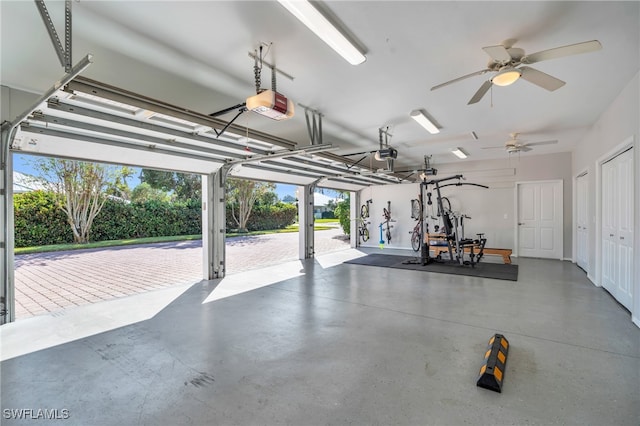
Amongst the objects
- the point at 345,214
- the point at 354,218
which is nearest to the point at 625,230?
the point at 354,218

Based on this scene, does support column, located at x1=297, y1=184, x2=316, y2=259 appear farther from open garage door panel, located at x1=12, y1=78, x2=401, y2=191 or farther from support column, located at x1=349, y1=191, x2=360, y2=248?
support column, located at x1=349, y1=191, x2=360, y2=248

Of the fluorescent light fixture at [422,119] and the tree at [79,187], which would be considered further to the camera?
the tree at [79,187]

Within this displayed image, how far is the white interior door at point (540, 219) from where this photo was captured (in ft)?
26.7

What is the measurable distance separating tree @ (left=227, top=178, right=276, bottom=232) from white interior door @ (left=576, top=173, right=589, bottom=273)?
14.4 meters

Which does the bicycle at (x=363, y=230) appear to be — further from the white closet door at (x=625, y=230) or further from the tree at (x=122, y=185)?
the tree at (x=122, y=185)

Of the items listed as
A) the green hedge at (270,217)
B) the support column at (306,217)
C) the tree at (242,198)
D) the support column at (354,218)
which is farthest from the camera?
the green hedge at (270,217)

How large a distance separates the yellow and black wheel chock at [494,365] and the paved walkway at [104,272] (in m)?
5.45

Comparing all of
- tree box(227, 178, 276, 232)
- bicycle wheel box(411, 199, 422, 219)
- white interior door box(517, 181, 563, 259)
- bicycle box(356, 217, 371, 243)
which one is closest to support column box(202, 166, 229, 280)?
bicycle box(356, 217, 371, 243)

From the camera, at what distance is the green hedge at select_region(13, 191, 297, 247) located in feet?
34.4

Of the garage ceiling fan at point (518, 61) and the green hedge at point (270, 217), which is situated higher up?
the garage ceiling fan at point (518, 61)

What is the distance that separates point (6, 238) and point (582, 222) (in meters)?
10.5

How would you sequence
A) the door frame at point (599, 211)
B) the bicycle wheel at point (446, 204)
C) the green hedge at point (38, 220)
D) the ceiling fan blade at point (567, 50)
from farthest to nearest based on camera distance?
the green hedge at point (38, 220) → the bicycle wheel at point (446, 204) → the door frame at point (599, 211) → the ceiling fan blade at point (567, 50)

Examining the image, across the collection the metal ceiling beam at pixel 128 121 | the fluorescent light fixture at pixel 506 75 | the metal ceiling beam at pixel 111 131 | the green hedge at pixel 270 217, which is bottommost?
the green hedge at pixel 270 217

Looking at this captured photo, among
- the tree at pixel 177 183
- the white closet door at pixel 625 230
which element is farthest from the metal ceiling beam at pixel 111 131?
the tree at pixel 177 183
